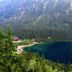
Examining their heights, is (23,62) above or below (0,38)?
below

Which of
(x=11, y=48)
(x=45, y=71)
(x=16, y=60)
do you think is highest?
(x=11, y=48)

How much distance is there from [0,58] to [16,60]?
3559mm

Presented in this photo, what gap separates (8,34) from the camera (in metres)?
33.9

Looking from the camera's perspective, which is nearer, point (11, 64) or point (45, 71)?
point (11, 64)

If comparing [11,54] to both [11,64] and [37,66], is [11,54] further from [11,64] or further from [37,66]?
[37,66]

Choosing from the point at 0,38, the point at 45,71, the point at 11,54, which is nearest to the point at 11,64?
the point at 11,54

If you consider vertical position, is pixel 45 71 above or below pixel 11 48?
below

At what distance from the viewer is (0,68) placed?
33.0 meters

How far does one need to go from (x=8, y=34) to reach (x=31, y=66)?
6374 mm

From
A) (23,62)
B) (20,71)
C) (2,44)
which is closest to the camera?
(2,44)

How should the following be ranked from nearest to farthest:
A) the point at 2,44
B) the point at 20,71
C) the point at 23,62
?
the point at 2,44 → the point at 20,71 → the point at 23,62

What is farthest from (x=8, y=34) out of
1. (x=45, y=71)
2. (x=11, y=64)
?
(x=45, y=71)

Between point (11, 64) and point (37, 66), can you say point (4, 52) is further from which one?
point (37, 66)

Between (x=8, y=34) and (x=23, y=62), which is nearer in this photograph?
(x=8, y=34)
